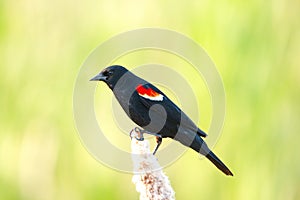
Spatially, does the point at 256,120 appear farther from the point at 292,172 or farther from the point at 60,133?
the point at 60,133

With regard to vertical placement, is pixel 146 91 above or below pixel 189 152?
below

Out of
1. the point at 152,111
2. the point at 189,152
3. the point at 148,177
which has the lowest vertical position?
the point at 148,177

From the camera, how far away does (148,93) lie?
1.46 m

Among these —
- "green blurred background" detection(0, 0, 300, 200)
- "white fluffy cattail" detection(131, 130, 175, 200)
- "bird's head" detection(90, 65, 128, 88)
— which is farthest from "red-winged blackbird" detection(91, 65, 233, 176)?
"green blurred background" detection(0, 0, 300, 200)

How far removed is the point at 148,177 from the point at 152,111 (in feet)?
1.20

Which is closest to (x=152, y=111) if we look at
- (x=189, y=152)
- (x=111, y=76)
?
(x=111, y=76)

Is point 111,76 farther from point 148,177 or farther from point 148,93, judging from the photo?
point 148,177

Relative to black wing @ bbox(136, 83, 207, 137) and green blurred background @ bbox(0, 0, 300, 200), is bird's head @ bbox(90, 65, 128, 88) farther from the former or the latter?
green blurred background @ bbox(0, 0, 300, 200)

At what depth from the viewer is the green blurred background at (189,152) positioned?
A: 2201 mm

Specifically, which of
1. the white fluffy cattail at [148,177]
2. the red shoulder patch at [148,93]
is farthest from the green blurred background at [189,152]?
the white fluffy cattail at [148,177]

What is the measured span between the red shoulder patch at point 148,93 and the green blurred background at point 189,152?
2.50 feet

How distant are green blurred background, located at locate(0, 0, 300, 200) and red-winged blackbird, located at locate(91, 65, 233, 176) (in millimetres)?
769

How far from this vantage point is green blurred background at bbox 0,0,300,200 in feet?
7.22

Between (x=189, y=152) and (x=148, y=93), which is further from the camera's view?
(x=189, y=152)
